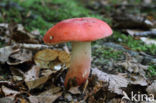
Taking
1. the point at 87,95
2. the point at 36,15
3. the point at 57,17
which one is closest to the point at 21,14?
the point at 36,15

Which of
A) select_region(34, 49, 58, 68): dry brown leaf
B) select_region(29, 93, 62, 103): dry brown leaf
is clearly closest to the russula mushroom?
select_region(29, 93, 62, 103): dry brown leaf

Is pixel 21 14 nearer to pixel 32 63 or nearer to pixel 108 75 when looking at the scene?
pixel 32 63

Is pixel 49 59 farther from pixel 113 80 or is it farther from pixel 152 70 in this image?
pixel 152 70

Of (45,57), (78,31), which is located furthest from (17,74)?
(78,31)

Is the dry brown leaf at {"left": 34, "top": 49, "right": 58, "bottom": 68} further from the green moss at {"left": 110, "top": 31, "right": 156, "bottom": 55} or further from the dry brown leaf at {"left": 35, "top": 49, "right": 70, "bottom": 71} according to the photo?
the green moss at {"left": 110, "top": 31, "right": 156, "bottom": 55}

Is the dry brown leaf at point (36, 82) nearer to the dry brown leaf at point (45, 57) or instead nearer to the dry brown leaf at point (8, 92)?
the dry brown leaf at point (8, 92)

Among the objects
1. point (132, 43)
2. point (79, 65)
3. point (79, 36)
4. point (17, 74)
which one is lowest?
point (132, 43)

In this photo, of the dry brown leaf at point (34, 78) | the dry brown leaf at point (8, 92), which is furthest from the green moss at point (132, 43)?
the dry brown leaf at point (8, 92)
